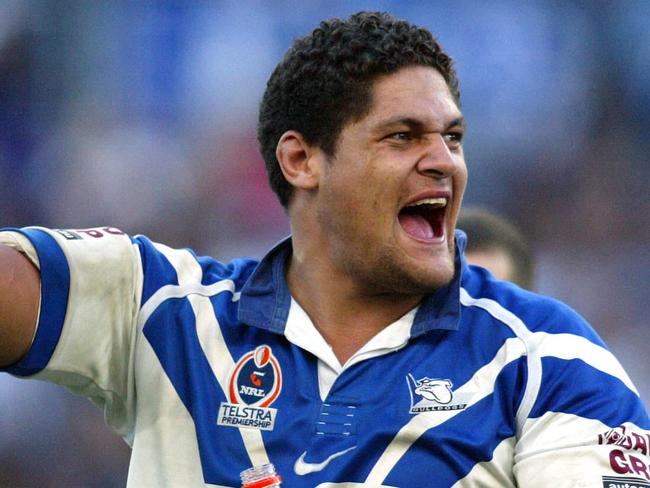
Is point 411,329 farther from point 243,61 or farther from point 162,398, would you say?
point 243,61

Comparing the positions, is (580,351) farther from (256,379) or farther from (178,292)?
(178,292)

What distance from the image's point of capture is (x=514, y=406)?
2281 millimetres

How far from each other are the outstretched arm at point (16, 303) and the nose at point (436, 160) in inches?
34.1

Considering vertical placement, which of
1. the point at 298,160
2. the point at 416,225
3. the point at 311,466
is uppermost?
the point at 298,160

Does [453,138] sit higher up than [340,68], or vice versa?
[340,68]

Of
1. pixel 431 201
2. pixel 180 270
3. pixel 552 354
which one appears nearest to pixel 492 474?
A: pixel 552 354

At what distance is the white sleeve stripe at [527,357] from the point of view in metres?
2.25

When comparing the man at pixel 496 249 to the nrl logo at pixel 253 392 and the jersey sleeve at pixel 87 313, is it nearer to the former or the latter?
the nrl logo at pixel 253 392

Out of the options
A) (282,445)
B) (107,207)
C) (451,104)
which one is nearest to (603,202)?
(107,207)

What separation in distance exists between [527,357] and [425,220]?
1.61 feet

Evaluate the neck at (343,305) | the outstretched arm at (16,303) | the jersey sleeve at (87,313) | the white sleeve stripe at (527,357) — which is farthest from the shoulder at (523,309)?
the outstretched arm at (16,303)

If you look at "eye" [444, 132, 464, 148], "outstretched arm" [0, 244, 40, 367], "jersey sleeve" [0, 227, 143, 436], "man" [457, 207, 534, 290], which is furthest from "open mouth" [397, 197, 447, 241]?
"man" [457, 207, 534, 290]

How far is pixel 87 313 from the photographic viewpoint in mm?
2359

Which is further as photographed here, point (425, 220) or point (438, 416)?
point (425, 220)
